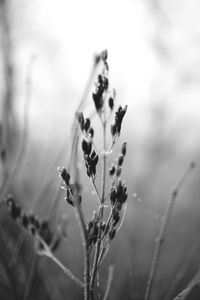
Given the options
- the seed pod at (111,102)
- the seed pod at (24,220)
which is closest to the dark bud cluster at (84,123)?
the seed pod at (111,102)

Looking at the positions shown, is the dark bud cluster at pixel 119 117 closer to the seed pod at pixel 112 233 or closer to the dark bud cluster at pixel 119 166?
the dark bud cluster at pixel 119 166

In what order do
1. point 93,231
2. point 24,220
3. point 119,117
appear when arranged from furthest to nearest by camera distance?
point 24,220 → point 119,117 → point 93,231

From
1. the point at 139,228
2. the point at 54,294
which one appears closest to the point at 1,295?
the point at 54,294

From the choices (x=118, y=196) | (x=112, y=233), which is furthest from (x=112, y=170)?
(x=112, y=233)

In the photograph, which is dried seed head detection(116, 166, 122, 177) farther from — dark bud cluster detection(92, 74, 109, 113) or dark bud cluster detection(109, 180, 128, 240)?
dark bud cluster detection(92, 74, 109, 113)

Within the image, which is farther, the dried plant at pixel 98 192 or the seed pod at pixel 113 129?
the seed pod at pixel 113 129

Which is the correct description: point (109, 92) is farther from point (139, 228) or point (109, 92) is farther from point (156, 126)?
point (156, 126)

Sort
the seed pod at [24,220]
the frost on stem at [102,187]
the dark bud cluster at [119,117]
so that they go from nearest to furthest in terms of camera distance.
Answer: the frost on stem at [102,187], the dark bud cluster at [119,117], the seed pod at [24,220]

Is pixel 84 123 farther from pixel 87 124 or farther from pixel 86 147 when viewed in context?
pixel 86 147
